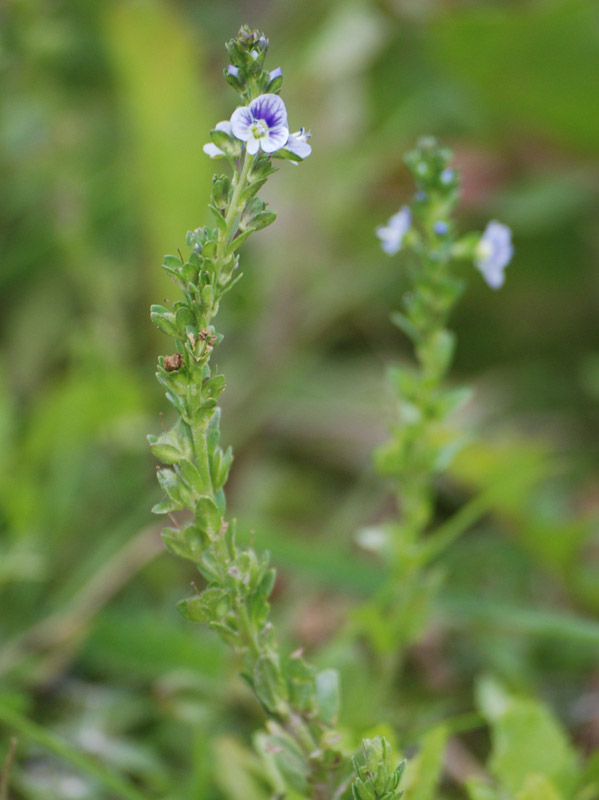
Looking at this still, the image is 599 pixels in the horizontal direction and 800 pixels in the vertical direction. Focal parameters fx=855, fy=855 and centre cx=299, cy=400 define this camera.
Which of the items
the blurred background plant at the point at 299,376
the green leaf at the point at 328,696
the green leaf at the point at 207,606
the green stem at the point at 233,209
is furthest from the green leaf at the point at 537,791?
the green stem at the point at 233,209

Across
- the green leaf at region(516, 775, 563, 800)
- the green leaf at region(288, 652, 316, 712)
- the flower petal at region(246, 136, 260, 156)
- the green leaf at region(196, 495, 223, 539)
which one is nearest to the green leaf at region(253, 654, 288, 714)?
the green leaf at region(288, 652, 316, 712)

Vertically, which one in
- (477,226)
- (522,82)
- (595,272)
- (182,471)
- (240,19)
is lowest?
(182,471)

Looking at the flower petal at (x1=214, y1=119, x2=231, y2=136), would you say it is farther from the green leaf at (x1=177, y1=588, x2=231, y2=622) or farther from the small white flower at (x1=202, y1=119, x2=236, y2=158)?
the green leaf at (x1=177, y1=588, x2=231, y2=622)

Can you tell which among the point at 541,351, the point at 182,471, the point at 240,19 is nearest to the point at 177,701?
the point at 182,471

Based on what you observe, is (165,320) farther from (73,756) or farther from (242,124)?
(73,756)

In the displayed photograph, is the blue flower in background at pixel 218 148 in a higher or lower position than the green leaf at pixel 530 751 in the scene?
higher

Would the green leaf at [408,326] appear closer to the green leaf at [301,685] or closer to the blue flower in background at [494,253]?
the blue flower in background at [494,253]

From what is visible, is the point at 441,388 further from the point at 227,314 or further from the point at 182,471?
the point at 182,471
